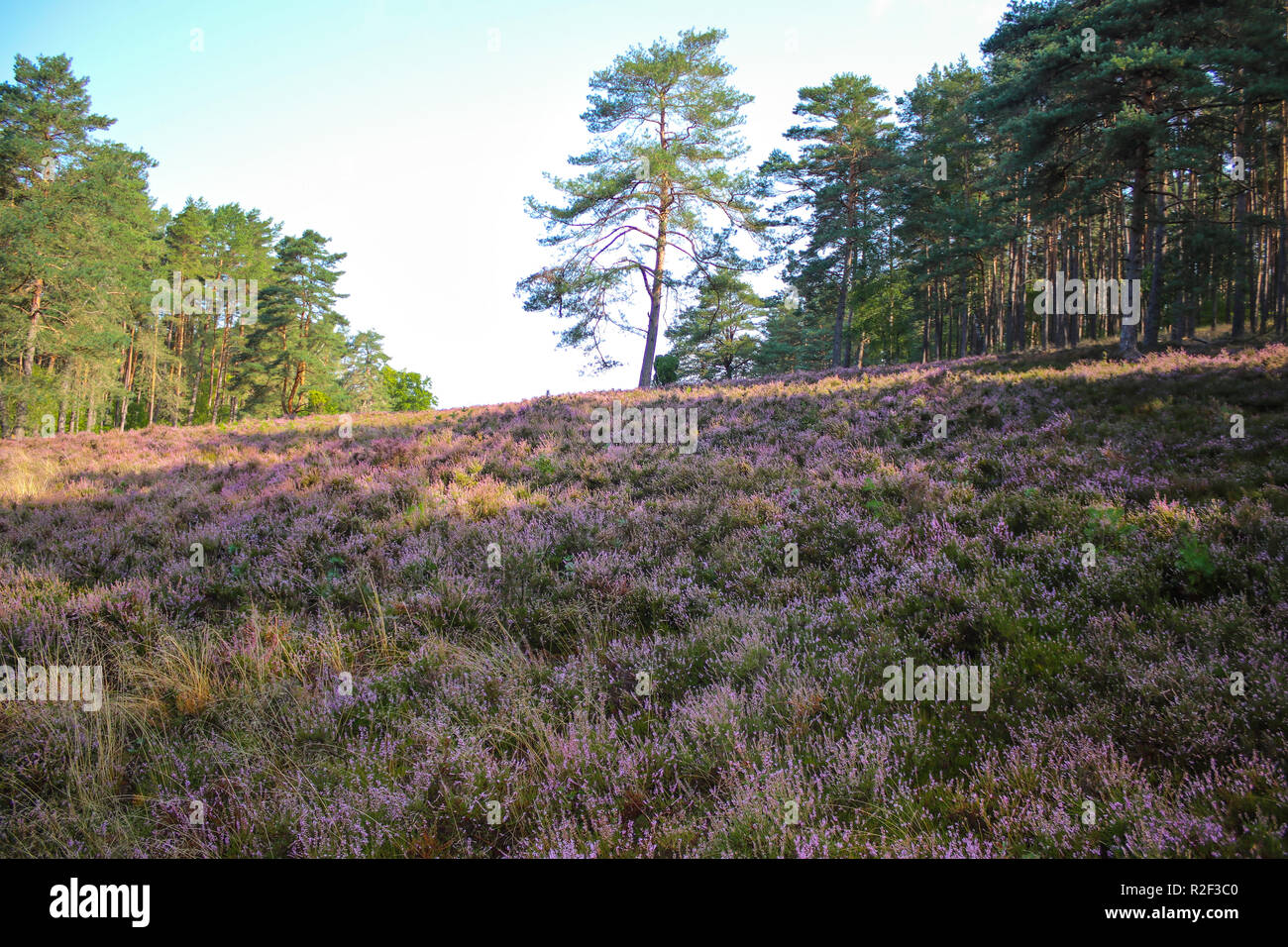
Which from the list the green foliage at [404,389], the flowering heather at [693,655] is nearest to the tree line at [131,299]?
the green foliage at [404,389]

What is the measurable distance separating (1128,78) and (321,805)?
71.2ft

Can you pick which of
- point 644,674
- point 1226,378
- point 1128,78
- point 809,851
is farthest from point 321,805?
point 1128,78

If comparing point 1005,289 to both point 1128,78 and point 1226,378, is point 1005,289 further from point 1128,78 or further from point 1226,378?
point 1226,378

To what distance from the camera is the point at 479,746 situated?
2834 millimetres

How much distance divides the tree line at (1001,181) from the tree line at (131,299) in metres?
22.1

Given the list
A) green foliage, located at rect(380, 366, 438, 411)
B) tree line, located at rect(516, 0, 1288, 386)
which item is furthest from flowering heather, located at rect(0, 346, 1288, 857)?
green foliage, located at rect(380, 366, 438, 411)

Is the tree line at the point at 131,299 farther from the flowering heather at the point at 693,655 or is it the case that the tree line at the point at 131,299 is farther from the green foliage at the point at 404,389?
the flowering heather at the point at 693,655

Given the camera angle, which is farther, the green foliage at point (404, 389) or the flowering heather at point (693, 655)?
the green foliage at point (404, 389)

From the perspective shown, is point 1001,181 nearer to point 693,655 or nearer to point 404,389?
point 693,655

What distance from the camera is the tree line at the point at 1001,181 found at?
14039mm

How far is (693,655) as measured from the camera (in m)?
3.64

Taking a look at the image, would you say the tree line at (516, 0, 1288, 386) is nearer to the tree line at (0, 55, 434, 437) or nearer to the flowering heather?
the flowering heather

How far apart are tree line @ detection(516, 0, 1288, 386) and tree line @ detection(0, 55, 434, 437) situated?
870 inches

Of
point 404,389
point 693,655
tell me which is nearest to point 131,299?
point 404,389
